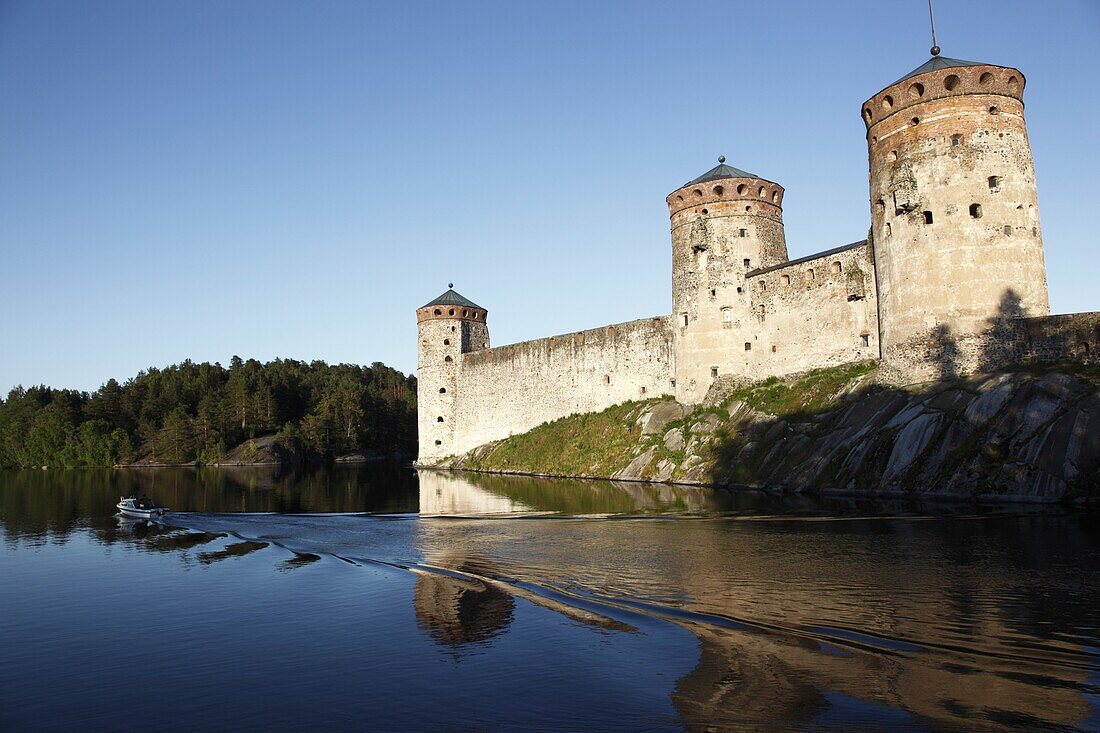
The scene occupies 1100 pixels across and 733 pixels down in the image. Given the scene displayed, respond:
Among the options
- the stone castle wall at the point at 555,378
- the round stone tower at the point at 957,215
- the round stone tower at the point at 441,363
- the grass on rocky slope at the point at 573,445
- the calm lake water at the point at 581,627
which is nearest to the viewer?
the calm lake water at the point at 581,627

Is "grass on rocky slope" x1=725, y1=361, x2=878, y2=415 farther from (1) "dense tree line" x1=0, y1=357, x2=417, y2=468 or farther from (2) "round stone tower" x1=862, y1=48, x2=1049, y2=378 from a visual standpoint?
(1) "dense tree line" x1=0, y1=357, x2=417, y2=468

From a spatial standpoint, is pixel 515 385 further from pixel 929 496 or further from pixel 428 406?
pixel 929 496

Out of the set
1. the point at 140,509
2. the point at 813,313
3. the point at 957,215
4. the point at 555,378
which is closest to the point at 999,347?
the point at 957,215

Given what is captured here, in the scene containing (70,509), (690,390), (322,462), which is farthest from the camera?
(322,462)

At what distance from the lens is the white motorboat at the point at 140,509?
28094 millimetres

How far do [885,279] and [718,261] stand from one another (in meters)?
10.4

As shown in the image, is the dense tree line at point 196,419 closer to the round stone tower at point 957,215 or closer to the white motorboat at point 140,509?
the white motorboat at point 140,509

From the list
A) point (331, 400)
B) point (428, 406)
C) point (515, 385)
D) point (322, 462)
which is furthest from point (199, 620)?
point (331, 400)

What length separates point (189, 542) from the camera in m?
21.9

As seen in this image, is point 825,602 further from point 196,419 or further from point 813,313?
point 196,419

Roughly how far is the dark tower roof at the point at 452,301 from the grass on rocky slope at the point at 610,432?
11.4 meters

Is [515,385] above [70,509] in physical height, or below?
above

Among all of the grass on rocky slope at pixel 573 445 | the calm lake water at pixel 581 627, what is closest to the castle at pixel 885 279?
the grass on rocky slope at pixel 573 445

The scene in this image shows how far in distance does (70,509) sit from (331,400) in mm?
59546
